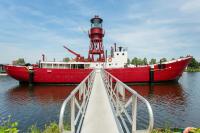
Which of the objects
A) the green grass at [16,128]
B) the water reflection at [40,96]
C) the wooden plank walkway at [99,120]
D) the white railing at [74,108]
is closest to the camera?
the white railing at [74,108]

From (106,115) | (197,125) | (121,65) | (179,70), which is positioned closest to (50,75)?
(121,65)

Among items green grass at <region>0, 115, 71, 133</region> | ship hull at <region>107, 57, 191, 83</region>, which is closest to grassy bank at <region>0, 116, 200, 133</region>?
green grass at <region>0, 115, 71, 133</region>

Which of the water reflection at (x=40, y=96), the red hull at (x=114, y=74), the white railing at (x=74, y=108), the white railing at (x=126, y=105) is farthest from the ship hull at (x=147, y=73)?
the white railing at (x=74, y=108)

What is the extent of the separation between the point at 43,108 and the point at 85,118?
41.1 feet

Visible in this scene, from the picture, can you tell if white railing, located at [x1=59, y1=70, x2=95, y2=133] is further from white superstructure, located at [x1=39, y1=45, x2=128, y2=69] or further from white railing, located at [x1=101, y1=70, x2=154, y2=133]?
white superstructure, located at [x1=39, y1=45, x2=128, y2=69]

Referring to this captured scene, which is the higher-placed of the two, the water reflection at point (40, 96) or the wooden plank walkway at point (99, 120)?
the wooden plank walkway at point (99, 120)

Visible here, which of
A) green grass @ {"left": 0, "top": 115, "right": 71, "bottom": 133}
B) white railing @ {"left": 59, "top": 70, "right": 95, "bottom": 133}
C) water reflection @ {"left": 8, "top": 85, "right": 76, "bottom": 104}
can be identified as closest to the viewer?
white railing @ {"left": 59, "top": 70, "right": 95, "bottom": 133}

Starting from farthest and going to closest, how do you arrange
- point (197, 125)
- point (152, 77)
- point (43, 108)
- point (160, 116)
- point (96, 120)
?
point (152, 77)
point (43, 108)
point (160, 116)
point (197, 125)
point (96, 120)

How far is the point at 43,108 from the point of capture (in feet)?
60.0

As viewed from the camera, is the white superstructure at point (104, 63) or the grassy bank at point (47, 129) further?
the white superstructure at point (104, 63)

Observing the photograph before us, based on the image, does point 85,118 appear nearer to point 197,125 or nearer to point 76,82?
point 197,125

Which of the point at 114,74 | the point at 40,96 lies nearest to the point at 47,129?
the point at 40,96

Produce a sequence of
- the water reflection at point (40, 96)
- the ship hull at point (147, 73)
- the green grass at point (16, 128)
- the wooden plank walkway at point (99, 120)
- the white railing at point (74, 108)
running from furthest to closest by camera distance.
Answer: the ship hull at point (147, 73)
the water reflection at point (40, 96)
the wooden plank walkway at point (99, 120)
the green grass at point (16, 128)
the white railing at point (74, 108)

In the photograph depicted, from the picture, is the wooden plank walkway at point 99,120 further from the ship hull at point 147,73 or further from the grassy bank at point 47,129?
the ship hull at point 147,73
